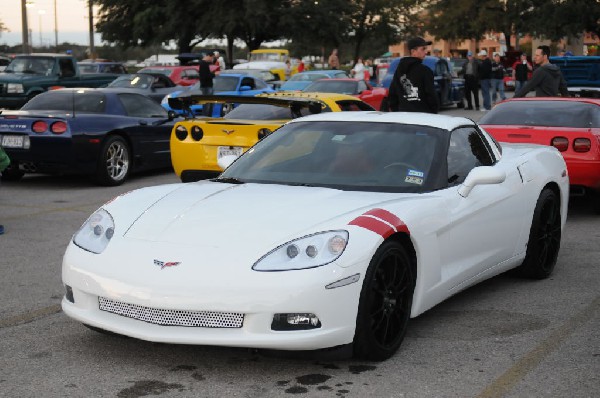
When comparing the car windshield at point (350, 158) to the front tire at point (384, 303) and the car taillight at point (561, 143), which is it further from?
the car taillight at point (561, 143)

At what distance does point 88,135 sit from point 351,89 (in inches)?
475

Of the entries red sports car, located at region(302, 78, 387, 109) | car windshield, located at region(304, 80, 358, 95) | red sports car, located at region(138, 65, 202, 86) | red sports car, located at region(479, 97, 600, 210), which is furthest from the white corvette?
red sports car, located at region(138, 65, 202, 86)

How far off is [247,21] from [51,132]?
41487 millimetres

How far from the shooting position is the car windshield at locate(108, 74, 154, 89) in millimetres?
23148

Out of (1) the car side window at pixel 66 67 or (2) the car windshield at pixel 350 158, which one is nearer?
(2) the car windshield at pixel 350 158

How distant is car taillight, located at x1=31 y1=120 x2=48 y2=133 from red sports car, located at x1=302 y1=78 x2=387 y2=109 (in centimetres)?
1136

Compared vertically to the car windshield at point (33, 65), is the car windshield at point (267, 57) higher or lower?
lower

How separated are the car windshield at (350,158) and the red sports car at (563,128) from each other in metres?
4.35

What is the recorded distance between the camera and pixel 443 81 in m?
29.1

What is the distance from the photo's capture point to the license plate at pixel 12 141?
1248cm

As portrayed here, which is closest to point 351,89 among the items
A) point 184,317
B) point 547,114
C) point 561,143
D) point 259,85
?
point 259,85

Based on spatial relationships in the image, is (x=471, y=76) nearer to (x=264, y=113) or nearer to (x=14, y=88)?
(x=14, y=88)

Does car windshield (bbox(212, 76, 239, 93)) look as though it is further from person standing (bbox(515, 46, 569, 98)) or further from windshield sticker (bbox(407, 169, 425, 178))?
windshield sticker (bbox(407, 169, 425, 178))

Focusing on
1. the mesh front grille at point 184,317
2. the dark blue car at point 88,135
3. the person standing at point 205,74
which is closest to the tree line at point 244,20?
the person standing at point 205,74
